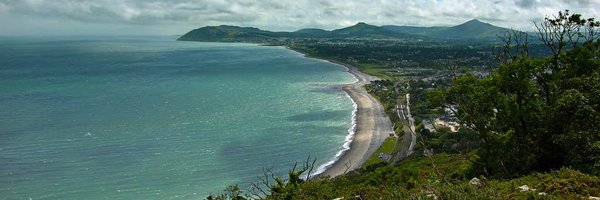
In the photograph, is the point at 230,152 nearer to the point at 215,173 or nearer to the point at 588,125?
the point at 215,173

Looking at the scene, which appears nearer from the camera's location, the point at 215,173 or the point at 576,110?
the point at 576,110

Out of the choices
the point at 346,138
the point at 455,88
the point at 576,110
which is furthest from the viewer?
the point at 346,138

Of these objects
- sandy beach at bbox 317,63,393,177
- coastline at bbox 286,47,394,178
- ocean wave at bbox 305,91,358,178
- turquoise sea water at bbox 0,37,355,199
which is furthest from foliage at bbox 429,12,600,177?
ocean wave at bbox 305,91,358,178

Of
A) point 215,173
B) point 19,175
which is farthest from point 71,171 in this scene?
point 215,173

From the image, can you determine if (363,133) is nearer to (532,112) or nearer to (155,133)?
(155,133)

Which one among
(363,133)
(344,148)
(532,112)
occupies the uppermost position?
(532,112)

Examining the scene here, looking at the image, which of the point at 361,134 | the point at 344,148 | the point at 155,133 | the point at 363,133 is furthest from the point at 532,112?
the point at 155,133
